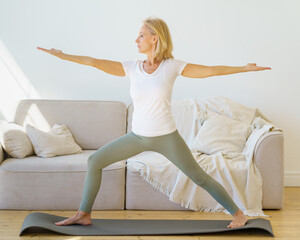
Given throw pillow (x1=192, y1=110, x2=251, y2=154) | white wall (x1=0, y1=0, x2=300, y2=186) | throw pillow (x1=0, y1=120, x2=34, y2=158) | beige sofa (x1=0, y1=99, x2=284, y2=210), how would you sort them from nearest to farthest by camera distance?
beige sofa (x1=0, y1=99, x2=284, y2=210)
throw pillow (x1=0, y1=120, x2=34, y2=158)
throw pillow (x1=192, y1=110, x2=251, y2=154)
white wall (x1=0, y1=0, x2=300, y2=186)

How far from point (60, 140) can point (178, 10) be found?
175cm

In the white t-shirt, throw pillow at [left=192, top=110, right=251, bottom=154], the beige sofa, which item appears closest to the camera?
the white t-shirt

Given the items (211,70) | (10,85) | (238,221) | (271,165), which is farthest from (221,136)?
(10,85)

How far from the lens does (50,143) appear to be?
3.49 meters

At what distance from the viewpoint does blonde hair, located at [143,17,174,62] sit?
2539 millimetres

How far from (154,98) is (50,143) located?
1318 millimetres

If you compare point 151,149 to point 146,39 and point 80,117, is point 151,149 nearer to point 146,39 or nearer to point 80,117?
point 146,39

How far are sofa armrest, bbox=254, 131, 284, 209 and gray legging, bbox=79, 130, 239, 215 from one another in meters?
0.71

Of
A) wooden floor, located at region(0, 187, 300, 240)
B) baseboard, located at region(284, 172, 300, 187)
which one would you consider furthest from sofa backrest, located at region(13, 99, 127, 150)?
baseboard, located at region(284, 172, 300, 187)

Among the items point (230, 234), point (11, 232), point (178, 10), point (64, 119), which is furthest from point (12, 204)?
point (178, 10)

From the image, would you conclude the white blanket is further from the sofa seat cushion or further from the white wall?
the white wall

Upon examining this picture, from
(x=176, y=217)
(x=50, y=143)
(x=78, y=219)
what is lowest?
(x=176, y=217)

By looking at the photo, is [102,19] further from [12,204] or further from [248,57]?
[12,204]

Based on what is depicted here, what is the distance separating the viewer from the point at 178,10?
4.19 meters
